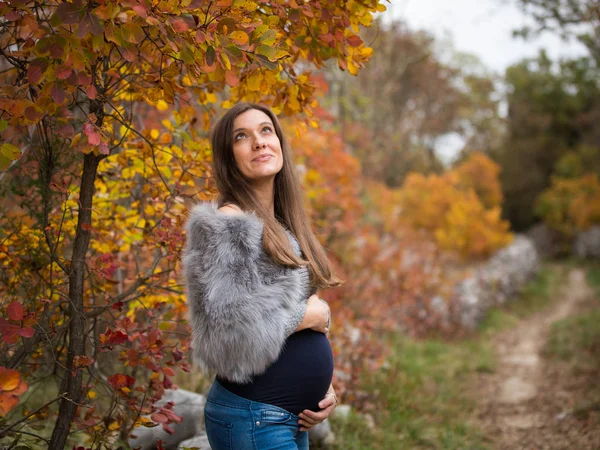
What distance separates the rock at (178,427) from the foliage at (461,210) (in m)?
9.63

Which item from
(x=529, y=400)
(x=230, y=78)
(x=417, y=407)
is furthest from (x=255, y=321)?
(x=529, y=400)

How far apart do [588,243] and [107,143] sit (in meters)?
16.6

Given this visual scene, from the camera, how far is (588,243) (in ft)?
52.5

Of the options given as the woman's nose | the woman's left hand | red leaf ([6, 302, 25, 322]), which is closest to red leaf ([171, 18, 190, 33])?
the woman's nose

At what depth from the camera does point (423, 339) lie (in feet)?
28.4

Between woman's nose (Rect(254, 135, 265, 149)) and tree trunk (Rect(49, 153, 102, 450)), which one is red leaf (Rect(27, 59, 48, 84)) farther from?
woman's nose (Rect(254, 135, 265, 149))

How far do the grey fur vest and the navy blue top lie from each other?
7 centimetres

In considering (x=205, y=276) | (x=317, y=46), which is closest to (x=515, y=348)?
(x=317, y=46)

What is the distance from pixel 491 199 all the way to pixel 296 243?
49.3 feet

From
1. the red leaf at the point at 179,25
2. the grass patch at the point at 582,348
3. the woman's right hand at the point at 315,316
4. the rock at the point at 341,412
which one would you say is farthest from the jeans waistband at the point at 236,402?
the grass patch at the point at 582,348

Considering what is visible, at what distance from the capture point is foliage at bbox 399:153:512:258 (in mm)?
12461

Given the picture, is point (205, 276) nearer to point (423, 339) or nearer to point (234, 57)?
point (234, 57)

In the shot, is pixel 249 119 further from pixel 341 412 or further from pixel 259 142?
pixel 341 412

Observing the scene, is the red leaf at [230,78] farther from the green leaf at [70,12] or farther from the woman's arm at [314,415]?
the woman's arm at [314,415]
